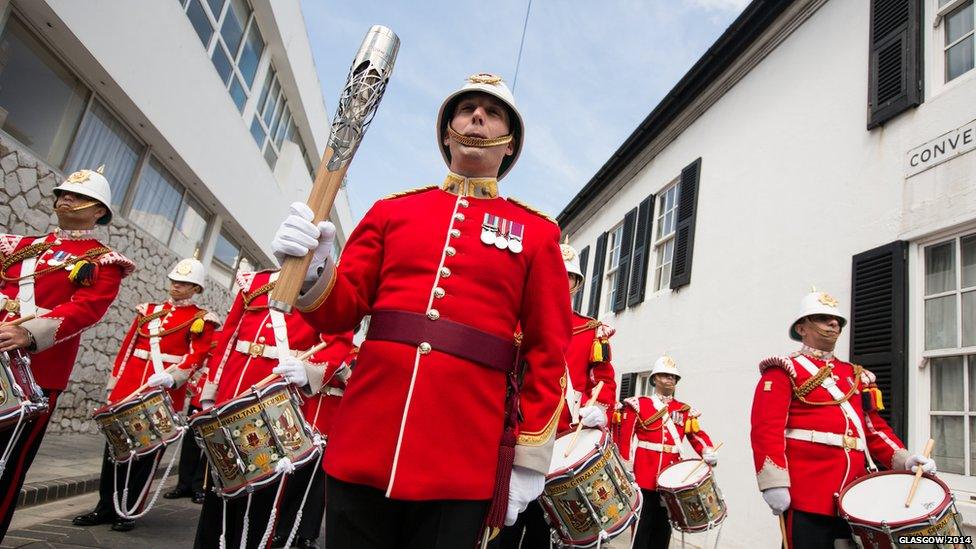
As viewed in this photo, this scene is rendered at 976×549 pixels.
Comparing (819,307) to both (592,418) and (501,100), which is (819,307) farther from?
(501,100)

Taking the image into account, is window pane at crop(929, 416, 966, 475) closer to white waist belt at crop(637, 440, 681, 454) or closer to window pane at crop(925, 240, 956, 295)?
window pane at crop(925, 240, 956, 295)

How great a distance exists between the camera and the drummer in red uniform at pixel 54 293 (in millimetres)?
3457

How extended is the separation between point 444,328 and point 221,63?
37.6ft

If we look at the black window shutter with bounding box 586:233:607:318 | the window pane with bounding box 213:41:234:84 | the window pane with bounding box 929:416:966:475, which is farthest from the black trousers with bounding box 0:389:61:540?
the black window shutter with bounding box 586:233:607:318

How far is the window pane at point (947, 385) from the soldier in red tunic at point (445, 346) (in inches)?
177

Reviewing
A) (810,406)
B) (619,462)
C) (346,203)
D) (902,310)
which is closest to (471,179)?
(619,462)

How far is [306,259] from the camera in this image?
1.75 metres

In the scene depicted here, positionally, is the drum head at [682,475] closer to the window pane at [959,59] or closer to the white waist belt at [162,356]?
the window pane at [959,59]

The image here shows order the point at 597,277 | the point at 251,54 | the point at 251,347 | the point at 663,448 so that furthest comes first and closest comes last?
the point at 597,277 → the point at 251,54 → the point at 663,448 → the point at 251,347

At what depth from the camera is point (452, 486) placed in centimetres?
175

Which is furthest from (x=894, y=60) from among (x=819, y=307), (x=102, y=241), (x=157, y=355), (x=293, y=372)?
(x=102, y=241)

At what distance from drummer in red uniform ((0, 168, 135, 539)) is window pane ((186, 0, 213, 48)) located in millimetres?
6809

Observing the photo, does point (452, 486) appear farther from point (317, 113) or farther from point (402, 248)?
point (317, 113)

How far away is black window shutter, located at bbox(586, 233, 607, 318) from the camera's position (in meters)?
14.7
